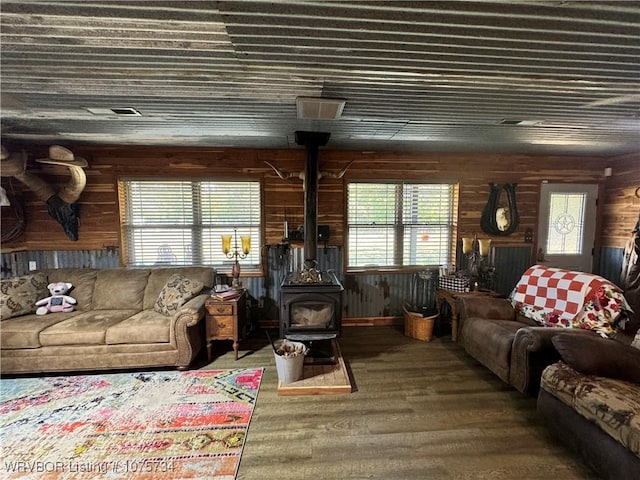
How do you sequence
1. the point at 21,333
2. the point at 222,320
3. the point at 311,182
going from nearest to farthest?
the point at 21,333, the point at 222,320, the point at 311,182

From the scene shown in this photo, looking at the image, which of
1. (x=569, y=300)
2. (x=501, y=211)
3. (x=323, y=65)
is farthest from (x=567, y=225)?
(x=323, y=65)

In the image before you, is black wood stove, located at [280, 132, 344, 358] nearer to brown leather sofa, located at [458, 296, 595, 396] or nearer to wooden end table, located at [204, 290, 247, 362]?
wooden end table, located at [204, 290, 247, 362]

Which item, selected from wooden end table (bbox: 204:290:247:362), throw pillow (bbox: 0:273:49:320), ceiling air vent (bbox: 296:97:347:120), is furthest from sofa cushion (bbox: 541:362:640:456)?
throw pillow (bbox: 0:273:49:320)

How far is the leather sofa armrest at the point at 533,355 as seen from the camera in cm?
231

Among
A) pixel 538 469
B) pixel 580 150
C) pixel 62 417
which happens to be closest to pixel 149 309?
pixel 62 417

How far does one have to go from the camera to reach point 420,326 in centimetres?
366

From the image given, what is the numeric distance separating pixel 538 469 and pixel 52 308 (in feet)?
14.6

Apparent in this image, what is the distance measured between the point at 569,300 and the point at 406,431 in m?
2.04

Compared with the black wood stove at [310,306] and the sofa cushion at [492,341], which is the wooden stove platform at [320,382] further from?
the sofa cushion at [492,341]

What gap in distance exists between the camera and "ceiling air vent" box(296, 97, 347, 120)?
2.25 m

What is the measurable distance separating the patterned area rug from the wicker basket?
1980 millimetres

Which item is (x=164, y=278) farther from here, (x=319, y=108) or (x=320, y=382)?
(x=319, y=108)

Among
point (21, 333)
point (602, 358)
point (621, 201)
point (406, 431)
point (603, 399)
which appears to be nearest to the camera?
point (603, 399)

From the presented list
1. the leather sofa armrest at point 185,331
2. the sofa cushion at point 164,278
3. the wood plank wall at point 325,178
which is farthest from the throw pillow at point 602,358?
the sofa cushion at point 164,278
